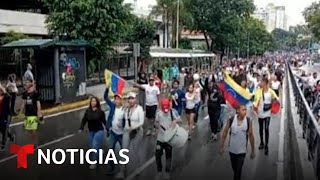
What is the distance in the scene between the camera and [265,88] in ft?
40.9

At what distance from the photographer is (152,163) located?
35.3 feet

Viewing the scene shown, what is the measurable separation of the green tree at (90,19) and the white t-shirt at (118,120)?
17392mm

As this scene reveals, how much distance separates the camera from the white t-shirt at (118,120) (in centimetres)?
952

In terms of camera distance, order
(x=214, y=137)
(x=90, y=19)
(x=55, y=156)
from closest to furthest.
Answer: (x=55, y=156) → (x=214, y=137) → (x=90, y=19)

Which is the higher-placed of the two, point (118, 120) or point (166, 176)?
point (118, 120)

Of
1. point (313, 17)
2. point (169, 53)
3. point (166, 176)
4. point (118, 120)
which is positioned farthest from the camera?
point (313, 17)

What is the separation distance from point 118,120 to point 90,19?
58.6ft

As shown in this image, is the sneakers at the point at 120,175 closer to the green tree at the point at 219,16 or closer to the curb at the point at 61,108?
the curb at the point at 61,108

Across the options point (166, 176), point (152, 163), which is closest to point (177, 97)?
point (152, 163)

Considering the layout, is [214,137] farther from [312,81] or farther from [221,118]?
[312,81]

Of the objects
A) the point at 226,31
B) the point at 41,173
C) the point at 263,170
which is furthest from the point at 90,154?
the point at 226,31

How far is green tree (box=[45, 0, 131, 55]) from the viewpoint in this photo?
26.5 meters

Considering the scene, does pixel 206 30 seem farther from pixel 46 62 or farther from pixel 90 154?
pixel 90 154

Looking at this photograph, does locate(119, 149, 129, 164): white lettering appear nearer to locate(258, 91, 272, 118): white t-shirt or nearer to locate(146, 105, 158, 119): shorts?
locate(258, 91, 272, 118): white t-shirt
